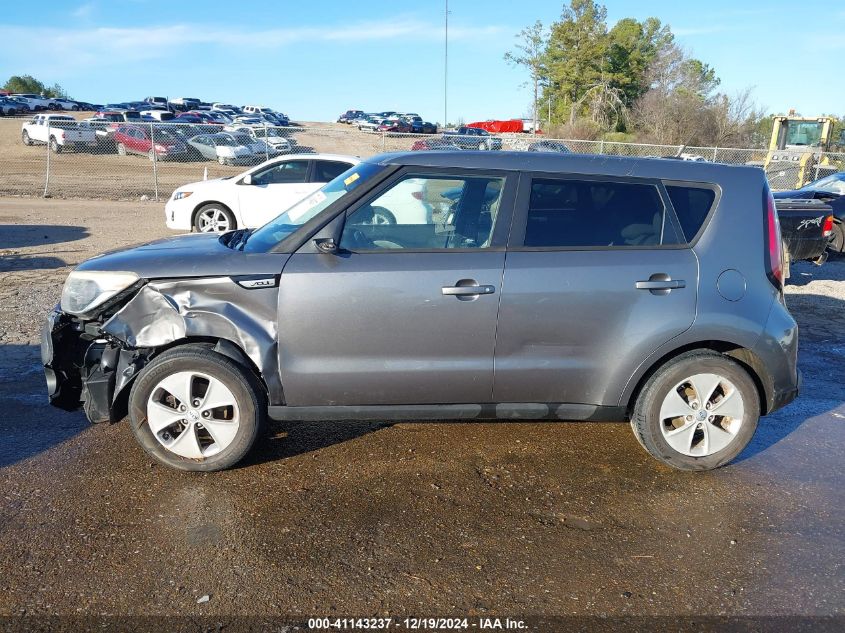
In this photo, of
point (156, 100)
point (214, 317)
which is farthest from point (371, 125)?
point (214, 317)

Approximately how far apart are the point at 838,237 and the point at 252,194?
1063cm

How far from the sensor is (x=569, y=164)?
4344mm

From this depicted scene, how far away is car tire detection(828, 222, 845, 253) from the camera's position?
43.2ft

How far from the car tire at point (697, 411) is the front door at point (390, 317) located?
1.00 meters

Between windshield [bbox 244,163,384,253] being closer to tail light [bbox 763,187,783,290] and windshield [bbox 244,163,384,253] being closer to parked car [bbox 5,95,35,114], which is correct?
tail light [bbox 763,187,783,290]

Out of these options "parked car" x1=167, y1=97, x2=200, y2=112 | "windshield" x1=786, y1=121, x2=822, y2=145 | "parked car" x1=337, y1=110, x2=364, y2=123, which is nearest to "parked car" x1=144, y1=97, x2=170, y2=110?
"parked car" x1=167, y1=97, x2=200, y2=112

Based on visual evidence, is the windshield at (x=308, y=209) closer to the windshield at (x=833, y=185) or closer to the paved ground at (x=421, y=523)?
the paved ground at (x=421, y=523)

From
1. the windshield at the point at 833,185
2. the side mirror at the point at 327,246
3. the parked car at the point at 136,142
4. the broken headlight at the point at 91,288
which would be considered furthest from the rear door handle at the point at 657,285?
the parked car at the point at 136,142

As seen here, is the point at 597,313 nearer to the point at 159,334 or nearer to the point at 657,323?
the point at 657,323

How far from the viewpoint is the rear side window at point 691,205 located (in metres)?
4.30

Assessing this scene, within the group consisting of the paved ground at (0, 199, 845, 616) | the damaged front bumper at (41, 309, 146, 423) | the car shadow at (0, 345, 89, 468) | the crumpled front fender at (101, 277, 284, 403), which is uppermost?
the crumpled front fender at (101, 277, 284, 403)

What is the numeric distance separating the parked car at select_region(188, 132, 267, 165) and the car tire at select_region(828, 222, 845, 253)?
20729mm

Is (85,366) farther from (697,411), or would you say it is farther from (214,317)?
(697,411)

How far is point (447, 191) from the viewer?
442cm
